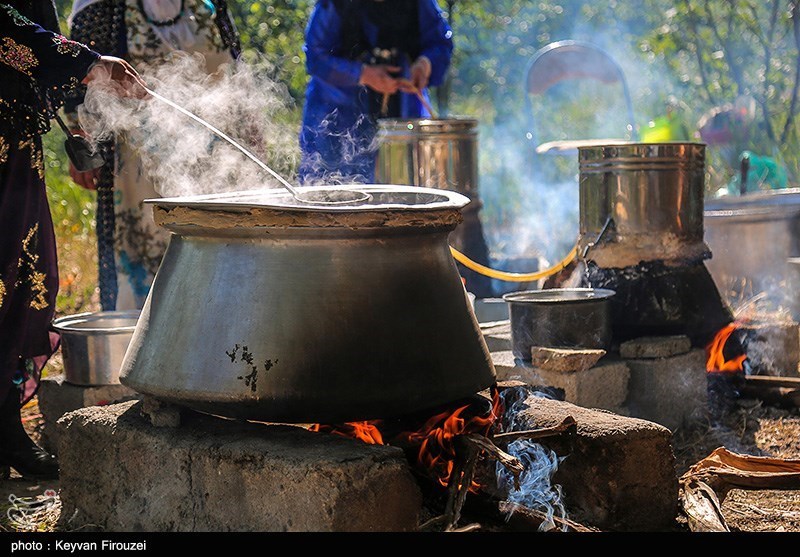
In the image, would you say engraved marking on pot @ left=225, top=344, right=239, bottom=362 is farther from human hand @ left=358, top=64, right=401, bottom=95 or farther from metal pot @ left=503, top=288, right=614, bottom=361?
human hand @ left=358, top=64, right=401, bottom=95

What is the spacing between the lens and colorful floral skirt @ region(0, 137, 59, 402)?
3736 mm

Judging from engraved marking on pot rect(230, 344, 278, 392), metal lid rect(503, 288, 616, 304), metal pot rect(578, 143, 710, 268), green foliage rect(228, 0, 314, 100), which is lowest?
metal lid rect(503, 288, 616, 304)

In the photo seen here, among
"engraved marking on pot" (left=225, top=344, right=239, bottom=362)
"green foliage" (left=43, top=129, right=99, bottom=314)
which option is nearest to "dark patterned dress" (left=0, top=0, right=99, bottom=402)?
"engraved marking on pot" (left=225, top=344, right=239, bottom=362)

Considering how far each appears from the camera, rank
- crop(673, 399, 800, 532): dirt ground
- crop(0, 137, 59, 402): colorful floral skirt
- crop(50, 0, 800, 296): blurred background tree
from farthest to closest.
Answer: crop(50, 0, 800, 296): blurred background tree, crop(0, 137, 59, 402): colorful floral skirt, crop(673, 399, 800, 532): dirt ground

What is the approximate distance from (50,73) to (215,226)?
130 cm

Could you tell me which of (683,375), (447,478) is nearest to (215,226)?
(447,478)

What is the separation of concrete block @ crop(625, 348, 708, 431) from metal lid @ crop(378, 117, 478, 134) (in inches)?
99.2

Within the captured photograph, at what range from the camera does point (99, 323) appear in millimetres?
4590

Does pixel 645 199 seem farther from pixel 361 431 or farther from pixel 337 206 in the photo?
pixel 361 431

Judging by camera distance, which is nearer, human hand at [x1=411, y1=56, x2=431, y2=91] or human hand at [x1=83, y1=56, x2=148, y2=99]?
human hand at [x1=83, y1=56, x2=148, y2=99]

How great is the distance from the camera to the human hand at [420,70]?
20.8 feet

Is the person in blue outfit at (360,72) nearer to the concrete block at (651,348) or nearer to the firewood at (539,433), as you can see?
the concrete block at (651,348)

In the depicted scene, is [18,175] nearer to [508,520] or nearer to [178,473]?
[178,473]

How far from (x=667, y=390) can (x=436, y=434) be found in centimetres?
188
